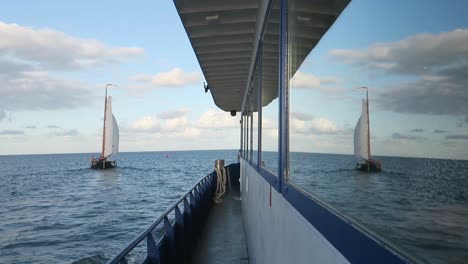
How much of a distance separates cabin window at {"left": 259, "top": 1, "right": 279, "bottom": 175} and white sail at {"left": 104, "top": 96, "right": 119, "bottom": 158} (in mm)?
58340

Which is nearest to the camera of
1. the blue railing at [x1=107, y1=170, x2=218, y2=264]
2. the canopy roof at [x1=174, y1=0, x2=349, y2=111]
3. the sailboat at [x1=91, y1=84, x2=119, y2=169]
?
the canopy roof at [x1=174, y1=0, x2=349, y2=111]

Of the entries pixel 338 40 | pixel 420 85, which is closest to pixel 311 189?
pixel 338 40

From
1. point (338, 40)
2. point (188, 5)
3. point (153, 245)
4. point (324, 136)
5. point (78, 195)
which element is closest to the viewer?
point (338, 40)

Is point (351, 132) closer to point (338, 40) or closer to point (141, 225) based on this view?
point (338, 40)

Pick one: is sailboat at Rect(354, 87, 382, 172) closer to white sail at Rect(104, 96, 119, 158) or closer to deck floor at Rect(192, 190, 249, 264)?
deck floor at Rect(192, 190, 249, 264)

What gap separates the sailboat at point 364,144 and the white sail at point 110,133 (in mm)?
61458

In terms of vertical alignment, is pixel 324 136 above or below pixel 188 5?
below

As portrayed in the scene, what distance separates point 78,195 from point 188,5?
42.0m

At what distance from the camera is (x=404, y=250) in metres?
0.85

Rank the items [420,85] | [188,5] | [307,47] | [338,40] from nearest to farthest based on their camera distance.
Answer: [420,85]
[338,40]
[307,47]
[188,5]

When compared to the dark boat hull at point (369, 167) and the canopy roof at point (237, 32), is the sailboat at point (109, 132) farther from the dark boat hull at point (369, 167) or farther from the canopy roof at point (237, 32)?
the dark boat hull at point (369, 167)

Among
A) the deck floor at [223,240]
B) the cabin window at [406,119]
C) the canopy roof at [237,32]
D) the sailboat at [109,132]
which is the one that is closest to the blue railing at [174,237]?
the deck floor at [223,240]

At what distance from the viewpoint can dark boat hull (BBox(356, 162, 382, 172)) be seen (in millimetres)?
1037

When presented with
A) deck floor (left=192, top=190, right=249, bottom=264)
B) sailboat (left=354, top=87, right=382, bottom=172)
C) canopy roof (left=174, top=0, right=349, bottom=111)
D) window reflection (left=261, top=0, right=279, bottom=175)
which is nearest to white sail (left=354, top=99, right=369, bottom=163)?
sailboat (left=354, top=87, right=382, bottom=172)
